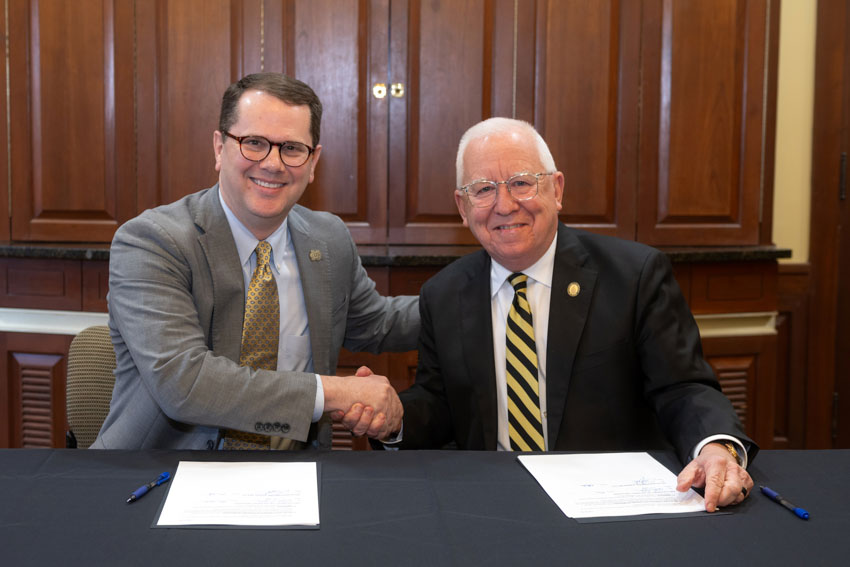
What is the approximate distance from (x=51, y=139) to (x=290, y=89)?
1.70 meters

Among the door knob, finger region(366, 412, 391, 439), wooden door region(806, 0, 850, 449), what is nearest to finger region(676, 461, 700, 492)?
finger region(366, 412, 391, 439)

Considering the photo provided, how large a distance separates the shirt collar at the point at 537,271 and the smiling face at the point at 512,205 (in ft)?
0.08

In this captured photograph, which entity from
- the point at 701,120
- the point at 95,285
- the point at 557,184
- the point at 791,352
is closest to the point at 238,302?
the point at 557,184

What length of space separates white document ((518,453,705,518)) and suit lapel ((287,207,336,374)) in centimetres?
75

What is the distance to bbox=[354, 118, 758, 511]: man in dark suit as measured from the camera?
65.2 inches

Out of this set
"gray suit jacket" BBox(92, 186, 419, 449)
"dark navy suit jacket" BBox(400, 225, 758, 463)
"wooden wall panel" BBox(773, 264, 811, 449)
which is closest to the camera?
"gray suit jacket" BBox(92, 186, 419, 449)

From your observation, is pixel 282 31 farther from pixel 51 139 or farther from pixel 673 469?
pixel 673 469

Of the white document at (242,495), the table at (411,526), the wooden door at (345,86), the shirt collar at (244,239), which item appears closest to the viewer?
the table at (411,526)

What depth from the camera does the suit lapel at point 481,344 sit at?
1.71 m

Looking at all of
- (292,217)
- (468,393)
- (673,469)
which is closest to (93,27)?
(292,217)

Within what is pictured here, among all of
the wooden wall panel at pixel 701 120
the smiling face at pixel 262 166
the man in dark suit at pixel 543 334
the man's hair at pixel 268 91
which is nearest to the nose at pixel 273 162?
the smiling face at pixel 262 166

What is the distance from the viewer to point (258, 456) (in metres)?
1.33

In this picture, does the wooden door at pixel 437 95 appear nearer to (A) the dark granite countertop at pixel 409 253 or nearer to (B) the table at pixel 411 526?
(A) the dark granite countertop at pixel 409 253

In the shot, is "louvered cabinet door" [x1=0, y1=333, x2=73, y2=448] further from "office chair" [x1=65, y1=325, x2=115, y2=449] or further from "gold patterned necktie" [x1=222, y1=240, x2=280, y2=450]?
"gold patterned necktie" [x1=222, y1=240, x2=280, y2=450]
